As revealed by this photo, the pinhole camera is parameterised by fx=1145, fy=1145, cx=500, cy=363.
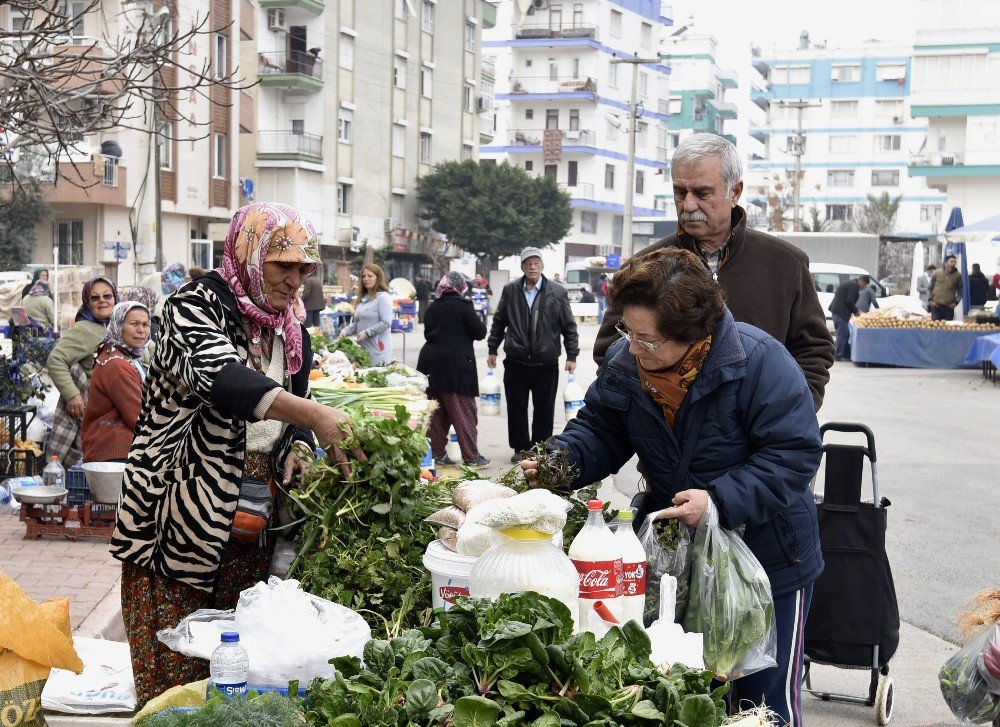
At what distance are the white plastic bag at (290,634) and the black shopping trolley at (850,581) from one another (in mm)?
2551

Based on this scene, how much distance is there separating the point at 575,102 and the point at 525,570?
85555mm

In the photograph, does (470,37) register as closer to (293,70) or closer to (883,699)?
(293,70)

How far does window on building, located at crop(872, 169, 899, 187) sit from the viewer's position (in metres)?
92.6

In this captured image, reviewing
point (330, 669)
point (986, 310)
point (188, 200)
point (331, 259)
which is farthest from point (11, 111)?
point (331, 259)

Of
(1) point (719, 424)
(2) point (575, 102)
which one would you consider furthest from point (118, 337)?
(2) point (575, 102)

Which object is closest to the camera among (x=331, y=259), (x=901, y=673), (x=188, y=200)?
(x=901, y=673)

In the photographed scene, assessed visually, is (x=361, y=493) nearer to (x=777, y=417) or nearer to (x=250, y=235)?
(x=250, y=235)

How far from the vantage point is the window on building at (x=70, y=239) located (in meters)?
38.5

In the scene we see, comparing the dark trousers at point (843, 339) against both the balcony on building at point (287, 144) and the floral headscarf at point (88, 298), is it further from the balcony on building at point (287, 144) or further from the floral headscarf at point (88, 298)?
the balcony on building at point (287, 144)

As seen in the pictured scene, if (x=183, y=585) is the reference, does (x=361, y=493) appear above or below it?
above

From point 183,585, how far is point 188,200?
3940cm

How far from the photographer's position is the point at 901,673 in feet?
19.6

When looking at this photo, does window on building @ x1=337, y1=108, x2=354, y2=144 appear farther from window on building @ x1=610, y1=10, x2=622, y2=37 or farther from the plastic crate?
the plastic crate

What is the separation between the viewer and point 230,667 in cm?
279
